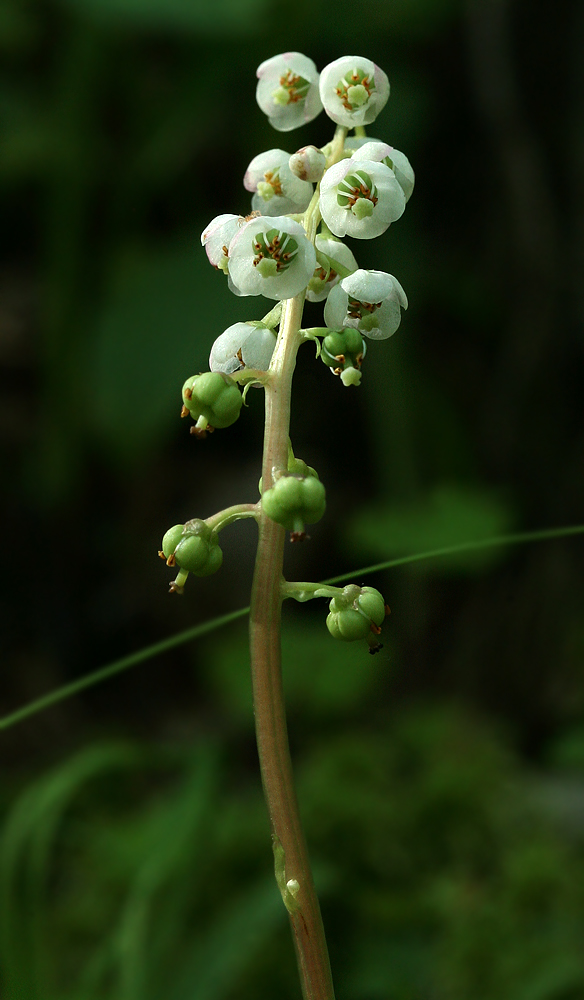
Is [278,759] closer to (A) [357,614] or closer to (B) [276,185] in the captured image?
(A) [357,614]

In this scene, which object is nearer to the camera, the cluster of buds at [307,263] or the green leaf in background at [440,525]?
the cluster of buds at [307,263]

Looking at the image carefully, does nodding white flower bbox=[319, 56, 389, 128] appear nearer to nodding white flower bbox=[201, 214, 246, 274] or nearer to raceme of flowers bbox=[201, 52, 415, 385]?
raceme of flowers bbox=[201, 52, 415, 385]

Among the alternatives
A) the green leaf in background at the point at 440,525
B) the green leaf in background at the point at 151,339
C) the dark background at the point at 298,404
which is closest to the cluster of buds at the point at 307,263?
the dark background at the point at 298,404

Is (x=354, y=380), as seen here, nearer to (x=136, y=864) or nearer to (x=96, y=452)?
(x=136, y=864)

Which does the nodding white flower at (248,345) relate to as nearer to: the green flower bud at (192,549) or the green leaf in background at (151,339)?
the green flower bud at (192,549)

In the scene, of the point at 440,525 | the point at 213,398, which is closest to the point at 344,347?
the point at 213,398

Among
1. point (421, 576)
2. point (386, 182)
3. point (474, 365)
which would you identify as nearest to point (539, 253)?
point (474, 365)
